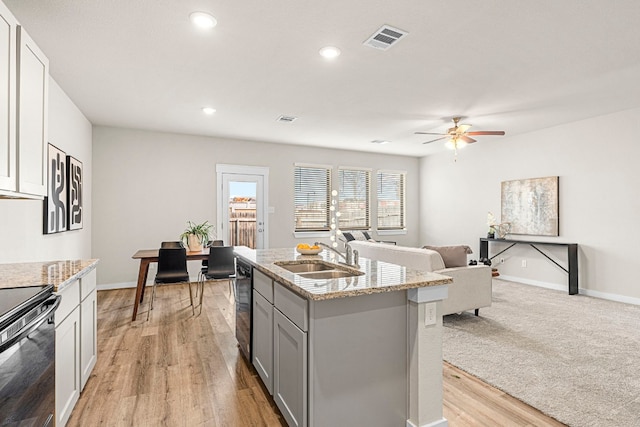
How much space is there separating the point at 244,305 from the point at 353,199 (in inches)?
200

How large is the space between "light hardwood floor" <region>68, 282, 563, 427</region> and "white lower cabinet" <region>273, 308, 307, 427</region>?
197 millimetres

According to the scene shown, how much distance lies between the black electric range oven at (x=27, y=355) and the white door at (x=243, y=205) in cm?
460

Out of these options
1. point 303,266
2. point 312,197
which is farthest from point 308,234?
point 303,266

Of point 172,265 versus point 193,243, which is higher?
point 193,243

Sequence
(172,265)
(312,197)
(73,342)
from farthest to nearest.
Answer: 1. (312,197)
2. (172,265)
3. (73,342)

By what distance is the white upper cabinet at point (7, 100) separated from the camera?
1.63m

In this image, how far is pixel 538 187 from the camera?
18.5 ft

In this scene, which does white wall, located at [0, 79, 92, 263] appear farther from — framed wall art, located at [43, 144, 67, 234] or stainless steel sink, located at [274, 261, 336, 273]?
stainless steel sink, located at [274, 261, 336, 273]

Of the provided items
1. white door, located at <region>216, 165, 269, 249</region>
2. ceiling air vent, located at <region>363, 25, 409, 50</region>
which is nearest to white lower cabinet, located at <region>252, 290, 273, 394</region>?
ceiling air vent, located at <region>363, 25, 409, 50</region>

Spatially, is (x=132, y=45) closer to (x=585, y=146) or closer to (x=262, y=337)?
(x=262, y=337)

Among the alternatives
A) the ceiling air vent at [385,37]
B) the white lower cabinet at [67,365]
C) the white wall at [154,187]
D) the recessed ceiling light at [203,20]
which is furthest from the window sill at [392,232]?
the white lower cabinet at [67,365]

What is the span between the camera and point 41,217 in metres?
3.32

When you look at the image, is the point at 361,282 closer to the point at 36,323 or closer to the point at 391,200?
the point at 36,323

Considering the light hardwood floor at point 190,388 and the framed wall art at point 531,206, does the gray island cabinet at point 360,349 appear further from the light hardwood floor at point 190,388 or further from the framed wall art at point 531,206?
the framed wall art at point 531,206
